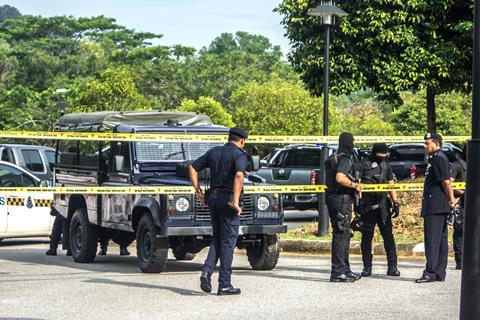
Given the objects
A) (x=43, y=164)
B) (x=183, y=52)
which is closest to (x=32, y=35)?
(x=183, y=52)

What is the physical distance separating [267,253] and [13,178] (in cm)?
717

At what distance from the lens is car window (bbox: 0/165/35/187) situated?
20.4 meters

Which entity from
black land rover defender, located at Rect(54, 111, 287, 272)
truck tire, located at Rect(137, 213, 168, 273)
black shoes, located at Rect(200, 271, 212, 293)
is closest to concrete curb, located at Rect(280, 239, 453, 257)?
black land rover defender, located at Rect(54, 111, 287, 272)

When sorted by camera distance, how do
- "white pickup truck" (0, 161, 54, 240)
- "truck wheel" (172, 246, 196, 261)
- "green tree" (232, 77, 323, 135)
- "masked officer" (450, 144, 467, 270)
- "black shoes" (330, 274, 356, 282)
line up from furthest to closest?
"green tree" (232, 77, 323, 135), "white pickup truck" (0, 161, 54, 240), "truck wheel" (172, 246, 196, 261), "masked officer" (450, 144, 467, 270), "black shoes" (330, 274, 356, 282)

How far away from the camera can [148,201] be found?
573 inches

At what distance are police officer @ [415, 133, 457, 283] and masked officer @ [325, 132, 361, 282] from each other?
88 centimetres

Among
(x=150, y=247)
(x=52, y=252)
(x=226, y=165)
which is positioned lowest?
(x=52, y=252)

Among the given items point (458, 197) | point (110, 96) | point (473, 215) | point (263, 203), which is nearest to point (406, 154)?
point (458, 197)

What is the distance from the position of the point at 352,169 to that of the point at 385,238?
120cm

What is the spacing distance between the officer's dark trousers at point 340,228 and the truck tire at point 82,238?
4318 mm

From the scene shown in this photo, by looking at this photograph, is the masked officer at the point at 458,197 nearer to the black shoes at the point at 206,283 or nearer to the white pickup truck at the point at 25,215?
the black shoes at the point at 206,283

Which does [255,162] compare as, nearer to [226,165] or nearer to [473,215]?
[226,165]

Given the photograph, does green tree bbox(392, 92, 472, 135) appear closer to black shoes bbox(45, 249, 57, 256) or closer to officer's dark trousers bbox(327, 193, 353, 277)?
black shoes bbox(45, 249, 57, 256)

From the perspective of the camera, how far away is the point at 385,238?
567 inches
